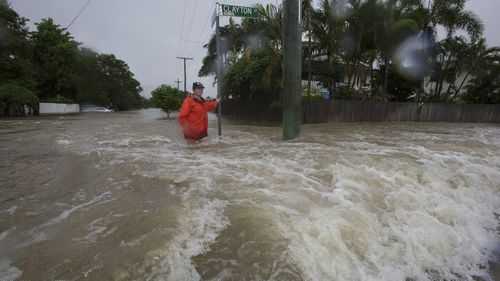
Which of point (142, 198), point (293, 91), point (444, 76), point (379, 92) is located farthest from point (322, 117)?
point (444, 76)

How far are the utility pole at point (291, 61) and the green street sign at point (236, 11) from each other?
0.70m

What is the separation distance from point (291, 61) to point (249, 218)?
4.78 meters

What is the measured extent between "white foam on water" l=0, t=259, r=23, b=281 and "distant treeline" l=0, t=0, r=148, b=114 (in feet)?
79.1

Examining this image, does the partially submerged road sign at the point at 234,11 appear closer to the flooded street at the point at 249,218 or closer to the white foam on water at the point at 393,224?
the flooded street at the point at 249,218

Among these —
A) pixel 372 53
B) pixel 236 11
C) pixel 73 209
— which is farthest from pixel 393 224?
pixel 372 53

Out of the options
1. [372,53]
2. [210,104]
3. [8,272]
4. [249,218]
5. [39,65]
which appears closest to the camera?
[8,272]

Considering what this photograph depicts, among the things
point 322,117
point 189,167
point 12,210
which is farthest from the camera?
point 322,117

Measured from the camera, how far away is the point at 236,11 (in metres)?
6.59

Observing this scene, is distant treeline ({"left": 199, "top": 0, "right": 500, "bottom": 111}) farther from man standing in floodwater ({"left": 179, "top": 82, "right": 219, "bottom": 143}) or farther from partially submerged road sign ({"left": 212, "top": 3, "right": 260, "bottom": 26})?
man standing in floodwater ({"left": 179, "top": 82, "right": 219, "bottom": 143})

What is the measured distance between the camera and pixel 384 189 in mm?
3854

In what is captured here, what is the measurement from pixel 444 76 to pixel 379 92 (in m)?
9.19

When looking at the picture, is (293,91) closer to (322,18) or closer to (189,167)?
(189,167)

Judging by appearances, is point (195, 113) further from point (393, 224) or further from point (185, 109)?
point (393, 224)

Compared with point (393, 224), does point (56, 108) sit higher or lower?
higher
